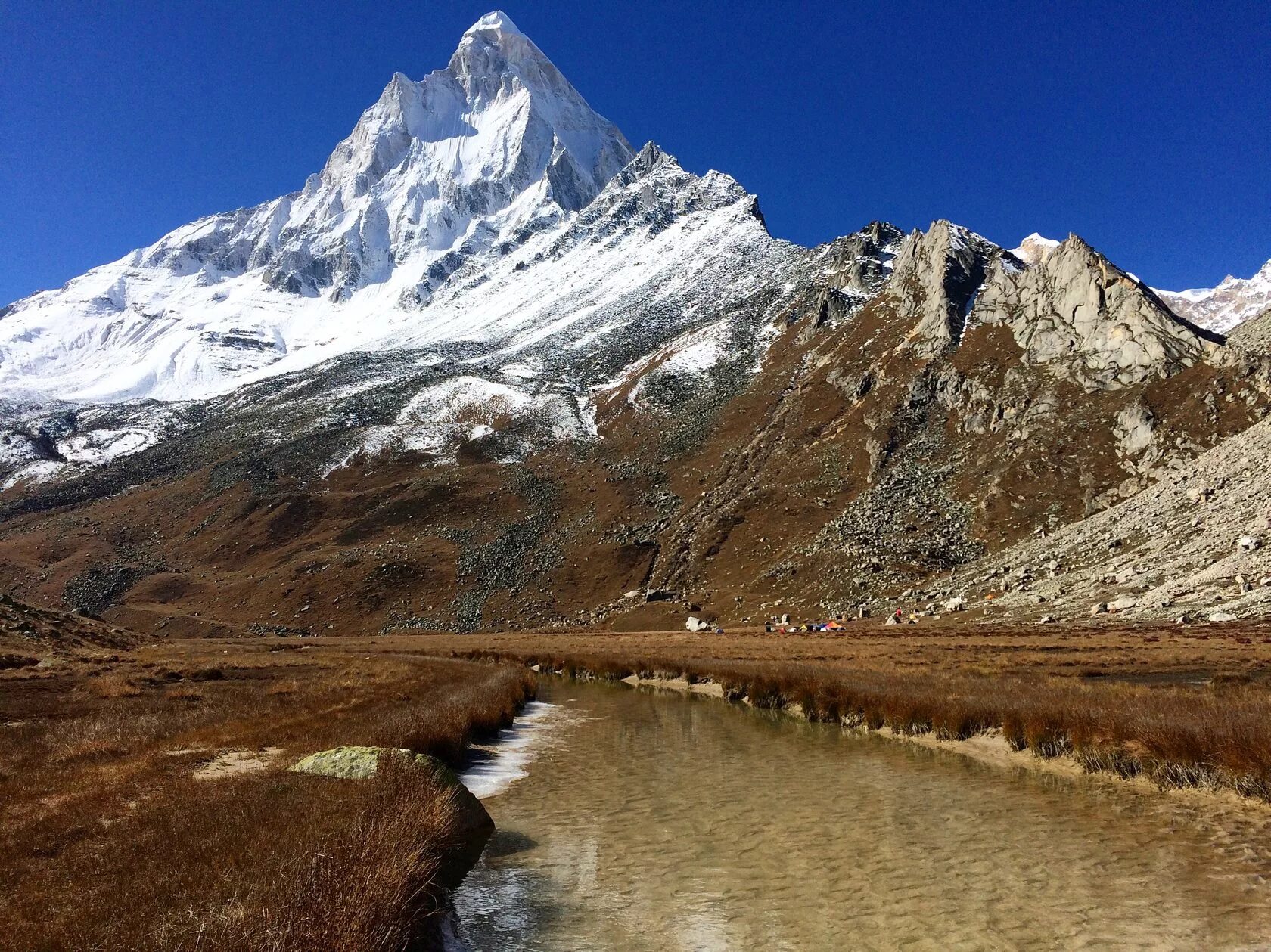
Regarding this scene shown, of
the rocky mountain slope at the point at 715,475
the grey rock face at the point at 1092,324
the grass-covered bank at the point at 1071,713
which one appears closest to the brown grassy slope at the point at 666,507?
the rocky mountain slope at the point at 715,475

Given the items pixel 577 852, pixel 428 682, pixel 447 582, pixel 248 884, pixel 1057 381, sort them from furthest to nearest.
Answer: pixel 447 582
pixel 1057 381
pixel 428 682
pixel 577 852
pixel 248 884

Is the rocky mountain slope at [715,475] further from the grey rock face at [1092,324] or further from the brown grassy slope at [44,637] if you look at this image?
the brown grassy slope at [44,637]

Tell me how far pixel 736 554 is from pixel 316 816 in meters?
84.0

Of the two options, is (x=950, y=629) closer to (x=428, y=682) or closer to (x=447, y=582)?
(x=428, y=682)

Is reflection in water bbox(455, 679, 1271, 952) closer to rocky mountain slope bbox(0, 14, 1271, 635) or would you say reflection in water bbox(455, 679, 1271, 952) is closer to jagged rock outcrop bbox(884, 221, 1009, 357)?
rocky mountain slope bbox(0, 14, 1271, 635)

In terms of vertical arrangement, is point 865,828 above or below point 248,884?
below

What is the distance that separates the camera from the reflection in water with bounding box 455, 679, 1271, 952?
8.68 metres

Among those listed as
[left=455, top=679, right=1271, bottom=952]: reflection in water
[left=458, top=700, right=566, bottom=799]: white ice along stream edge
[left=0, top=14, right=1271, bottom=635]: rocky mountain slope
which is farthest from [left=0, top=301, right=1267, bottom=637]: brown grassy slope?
[left=455, top=679, right=1271, bottom=952]: reflection in water

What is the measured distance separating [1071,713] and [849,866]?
992 cm

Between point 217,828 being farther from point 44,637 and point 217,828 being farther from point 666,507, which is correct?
point 666,507

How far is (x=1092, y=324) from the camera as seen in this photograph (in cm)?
9138

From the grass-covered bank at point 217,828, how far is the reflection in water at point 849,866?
2137mm

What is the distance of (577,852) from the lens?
12086mm

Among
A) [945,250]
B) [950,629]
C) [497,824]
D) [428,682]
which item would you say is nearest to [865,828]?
[497,824]
